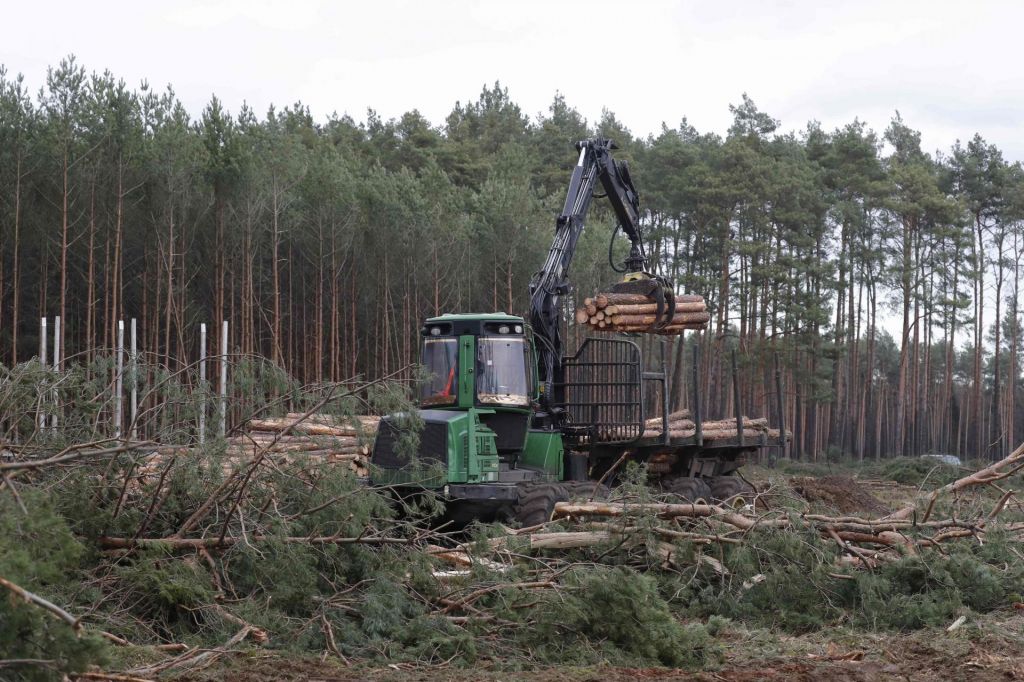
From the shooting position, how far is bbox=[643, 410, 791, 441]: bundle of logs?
15430mm

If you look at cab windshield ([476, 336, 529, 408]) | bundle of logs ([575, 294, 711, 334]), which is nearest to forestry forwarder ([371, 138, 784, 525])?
cab windshield ([476, 336, 529, 408])

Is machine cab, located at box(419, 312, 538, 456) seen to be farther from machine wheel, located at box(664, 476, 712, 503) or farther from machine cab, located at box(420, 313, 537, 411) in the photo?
machine wheel, located at box(664, 476, 712, 503)

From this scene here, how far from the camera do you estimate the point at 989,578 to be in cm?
963

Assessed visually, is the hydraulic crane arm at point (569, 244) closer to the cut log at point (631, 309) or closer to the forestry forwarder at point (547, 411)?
the forestry forwarder at point (547, 411)

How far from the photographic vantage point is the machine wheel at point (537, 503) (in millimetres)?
11625

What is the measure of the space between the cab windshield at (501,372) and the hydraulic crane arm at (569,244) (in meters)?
1.19

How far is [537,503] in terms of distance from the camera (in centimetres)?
1173

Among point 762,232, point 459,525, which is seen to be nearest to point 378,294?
point 762,232

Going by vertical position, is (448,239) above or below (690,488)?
above

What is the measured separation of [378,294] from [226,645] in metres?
28.9

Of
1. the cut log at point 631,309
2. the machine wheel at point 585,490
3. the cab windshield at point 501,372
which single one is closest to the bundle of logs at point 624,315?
the cut log at point 631,309

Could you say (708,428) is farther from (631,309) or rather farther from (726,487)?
(631,309)

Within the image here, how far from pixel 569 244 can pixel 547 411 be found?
2.44 meters

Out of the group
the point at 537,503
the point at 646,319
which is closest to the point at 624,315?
the point at 646,319
